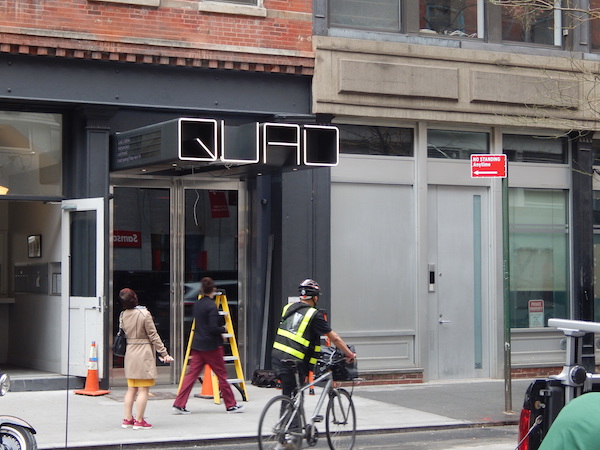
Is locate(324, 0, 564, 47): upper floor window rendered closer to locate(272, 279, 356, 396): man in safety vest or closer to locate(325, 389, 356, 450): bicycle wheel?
locate(272, 279, 356, 396): man in safety vest

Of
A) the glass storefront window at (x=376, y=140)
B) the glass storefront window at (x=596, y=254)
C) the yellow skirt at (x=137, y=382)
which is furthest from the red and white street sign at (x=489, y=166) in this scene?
the glass storefront window at (x=596, y=254)

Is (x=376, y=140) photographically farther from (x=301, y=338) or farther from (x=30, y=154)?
(x=301, y=338)

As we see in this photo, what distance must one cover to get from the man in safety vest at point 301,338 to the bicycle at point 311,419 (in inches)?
3.4

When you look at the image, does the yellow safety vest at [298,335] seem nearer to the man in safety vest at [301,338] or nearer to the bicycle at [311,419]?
the man in safety vest at [301,338]

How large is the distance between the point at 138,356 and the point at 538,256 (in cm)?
852

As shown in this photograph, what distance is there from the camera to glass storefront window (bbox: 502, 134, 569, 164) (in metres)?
17.6

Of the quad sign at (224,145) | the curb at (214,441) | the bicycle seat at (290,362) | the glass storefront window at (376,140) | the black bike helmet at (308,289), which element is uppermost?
the glass storefront window at (376,140)

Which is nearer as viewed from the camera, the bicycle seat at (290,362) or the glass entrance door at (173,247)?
the bicycle seat at (290,362)

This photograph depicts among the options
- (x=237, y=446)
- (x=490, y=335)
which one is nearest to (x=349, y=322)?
(x=490, y=335)

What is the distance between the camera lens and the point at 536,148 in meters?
17.8

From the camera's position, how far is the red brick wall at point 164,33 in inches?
557

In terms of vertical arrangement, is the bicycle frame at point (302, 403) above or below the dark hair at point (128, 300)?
below

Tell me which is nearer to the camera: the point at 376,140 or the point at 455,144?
the point at 376,140

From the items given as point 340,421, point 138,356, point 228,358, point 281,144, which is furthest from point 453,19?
point 340,421
